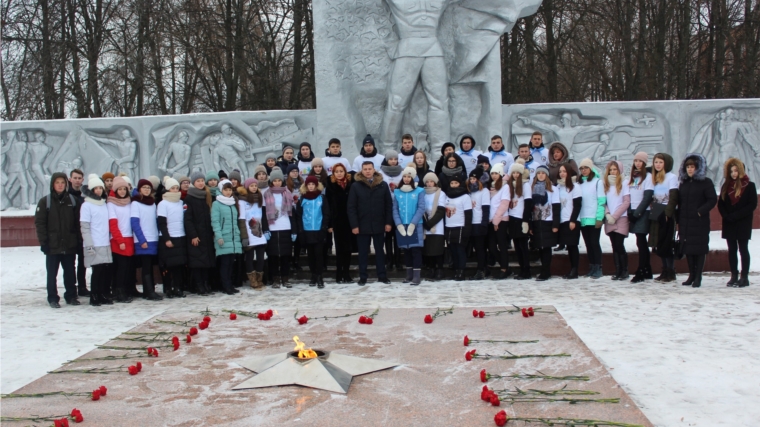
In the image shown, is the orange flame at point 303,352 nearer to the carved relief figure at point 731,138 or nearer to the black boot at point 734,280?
the black boot at point 734,280

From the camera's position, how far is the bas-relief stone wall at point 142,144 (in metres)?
11.5

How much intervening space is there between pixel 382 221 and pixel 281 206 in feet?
3.69

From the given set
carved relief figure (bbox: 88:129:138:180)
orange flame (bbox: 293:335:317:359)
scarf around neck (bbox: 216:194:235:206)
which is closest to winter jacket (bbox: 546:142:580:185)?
scarf around neck (bbox: 216:194:235:206)

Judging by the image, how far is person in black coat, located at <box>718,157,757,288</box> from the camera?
7191 millimetres

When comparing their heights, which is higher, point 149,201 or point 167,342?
point 149,201

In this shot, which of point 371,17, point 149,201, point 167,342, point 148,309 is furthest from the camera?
point 371,17

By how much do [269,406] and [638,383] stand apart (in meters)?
2.11

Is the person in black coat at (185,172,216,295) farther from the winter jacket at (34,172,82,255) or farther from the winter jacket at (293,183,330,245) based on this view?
the winter jacket at (34,172,82,255)

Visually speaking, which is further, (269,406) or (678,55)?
(678,55)

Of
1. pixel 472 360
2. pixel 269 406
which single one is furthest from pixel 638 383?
pixel 269 406

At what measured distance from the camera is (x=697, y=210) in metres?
7.33

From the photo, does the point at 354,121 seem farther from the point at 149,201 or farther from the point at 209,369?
the point at 209,369

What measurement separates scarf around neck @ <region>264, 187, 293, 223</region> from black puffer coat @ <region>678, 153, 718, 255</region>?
4169 mm

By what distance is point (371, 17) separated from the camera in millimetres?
10922
